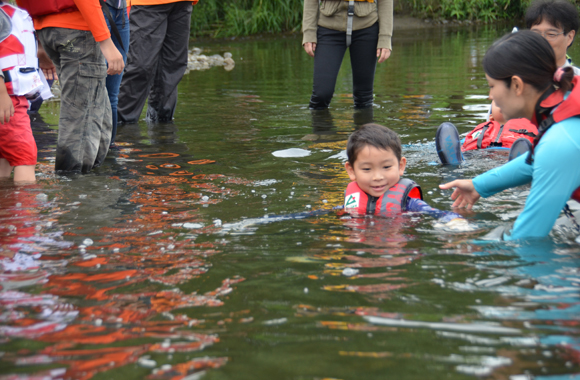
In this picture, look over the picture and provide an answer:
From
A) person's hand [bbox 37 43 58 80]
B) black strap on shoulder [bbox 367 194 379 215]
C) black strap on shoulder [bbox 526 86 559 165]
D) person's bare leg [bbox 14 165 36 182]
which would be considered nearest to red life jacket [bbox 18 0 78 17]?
person's hand [bbox 37 43 58 80]

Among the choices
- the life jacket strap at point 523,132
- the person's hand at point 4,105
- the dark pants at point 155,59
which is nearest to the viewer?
the person's hand at point 4,105

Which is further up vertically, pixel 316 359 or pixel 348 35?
pixel 348 35

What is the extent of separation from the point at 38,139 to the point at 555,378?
22.5 ft

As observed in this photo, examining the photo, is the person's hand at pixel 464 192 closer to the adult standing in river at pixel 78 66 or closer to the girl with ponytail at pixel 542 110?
the girl with ponytail at pixel 542 110

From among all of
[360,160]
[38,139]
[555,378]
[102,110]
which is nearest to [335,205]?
[360,160]

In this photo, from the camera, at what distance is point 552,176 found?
3.11 metres

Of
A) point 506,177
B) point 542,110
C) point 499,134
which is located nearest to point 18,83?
point 506,177

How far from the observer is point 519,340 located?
2271 mm

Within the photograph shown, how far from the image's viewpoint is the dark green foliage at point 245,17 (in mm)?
25188

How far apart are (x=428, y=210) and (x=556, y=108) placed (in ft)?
3.85

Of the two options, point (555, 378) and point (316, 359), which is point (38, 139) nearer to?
point (316, 359)

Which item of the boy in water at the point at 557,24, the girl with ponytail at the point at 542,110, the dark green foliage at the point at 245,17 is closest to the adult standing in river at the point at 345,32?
the boy in water at the point at 557,24

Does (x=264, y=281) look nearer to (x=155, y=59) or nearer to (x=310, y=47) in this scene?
(x=155, y=59)

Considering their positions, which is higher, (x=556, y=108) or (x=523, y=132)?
(x=556, y=108)
